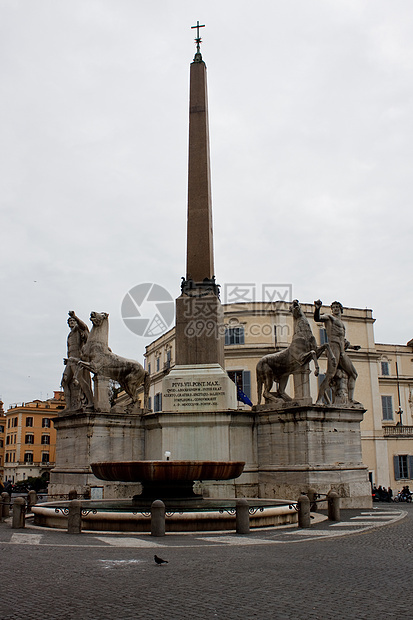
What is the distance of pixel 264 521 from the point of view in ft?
36.3

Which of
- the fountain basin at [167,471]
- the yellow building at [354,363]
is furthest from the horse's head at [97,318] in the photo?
the yellow building at [354,363]

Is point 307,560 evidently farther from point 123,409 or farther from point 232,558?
point 123,409

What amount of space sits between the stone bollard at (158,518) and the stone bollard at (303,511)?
244cm

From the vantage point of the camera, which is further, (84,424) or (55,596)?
(84,424)

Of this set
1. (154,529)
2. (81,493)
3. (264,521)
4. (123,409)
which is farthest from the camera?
(123,409)

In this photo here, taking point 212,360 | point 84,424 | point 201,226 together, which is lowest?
point 84,424

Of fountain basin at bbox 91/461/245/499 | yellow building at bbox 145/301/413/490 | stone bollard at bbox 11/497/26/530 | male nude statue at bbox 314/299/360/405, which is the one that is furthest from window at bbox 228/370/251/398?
stone bollard at bbox 11/497/26/530

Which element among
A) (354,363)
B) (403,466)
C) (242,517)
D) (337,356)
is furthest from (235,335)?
(242,517)

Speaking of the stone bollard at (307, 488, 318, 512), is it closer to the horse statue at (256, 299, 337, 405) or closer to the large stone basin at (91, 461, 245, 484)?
the large stone basin at (91, 461, 245, 484)

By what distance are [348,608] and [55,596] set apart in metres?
2.65

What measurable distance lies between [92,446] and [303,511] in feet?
24.0

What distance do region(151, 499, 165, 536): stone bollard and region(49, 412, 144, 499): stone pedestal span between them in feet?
20.7

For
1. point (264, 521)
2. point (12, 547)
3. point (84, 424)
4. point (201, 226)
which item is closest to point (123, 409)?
point (84, 424)

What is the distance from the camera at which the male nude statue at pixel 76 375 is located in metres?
17.5
